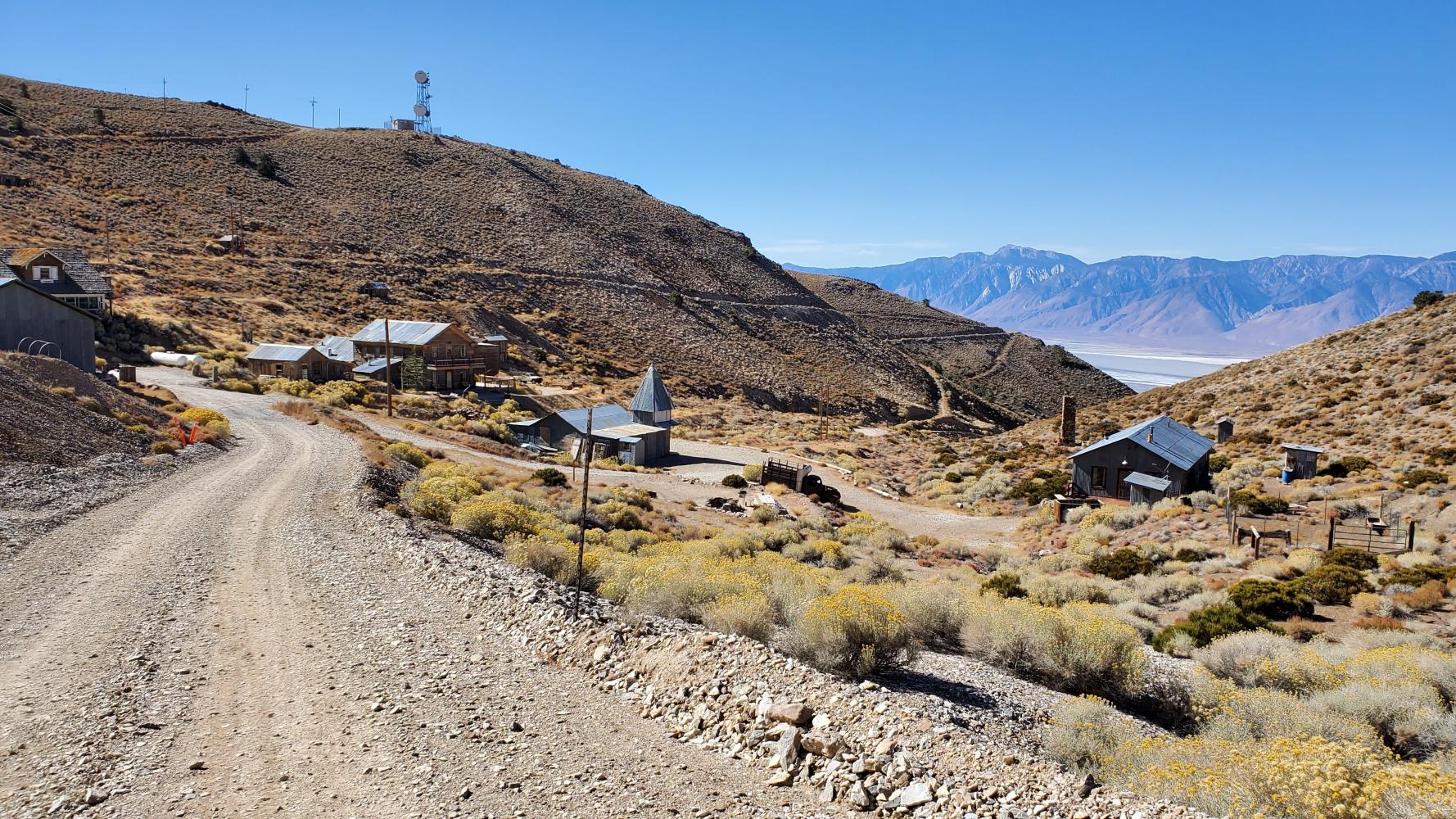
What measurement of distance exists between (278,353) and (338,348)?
3.48 metres

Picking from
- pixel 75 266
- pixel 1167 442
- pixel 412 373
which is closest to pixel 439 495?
pixel 1167 442

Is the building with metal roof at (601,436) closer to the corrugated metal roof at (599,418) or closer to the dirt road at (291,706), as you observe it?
the corrugated metal roof at (599,418)

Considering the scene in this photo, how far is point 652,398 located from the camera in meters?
44.1

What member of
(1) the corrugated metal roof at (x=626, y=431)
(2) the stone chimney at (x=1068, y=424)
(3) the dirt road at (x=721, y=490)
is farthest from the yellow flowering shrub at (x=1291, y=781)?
(2) the stone chimney at (x=1068, y=424)

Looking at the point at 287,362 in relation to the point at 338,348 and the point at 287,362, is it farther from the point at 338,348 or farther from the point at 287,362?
the point at 338,348

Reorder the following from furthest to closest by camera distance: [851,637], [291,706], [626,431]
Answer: [626,431]
[851,637]
[291,706]

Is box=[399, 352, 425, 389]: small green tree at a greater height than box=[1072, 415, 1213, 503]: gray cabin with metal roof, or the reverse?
box=[399, 352, 425, 389]: small green tree

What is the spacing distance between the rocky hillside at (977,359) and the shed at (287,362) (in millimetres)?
56123

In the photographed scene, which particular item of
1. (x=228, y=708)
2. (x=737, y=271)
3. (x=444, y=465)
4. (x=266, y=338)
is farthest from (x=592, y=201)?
(x=228, y=708)

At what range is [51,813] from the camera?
607 cm

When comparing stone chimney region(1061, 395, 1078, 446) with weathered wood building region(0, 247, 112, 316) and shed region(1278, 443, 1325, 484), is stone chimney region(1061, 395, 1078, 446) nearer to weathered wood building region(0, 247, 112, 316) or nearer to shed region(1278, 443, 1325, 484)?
shed region(1278, 443, 1325, 484)

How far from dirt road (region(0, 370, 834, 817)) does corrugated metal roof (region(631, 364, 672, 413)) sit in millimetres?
30630

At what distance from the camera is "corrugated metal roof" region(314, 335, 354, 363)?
1948 inches

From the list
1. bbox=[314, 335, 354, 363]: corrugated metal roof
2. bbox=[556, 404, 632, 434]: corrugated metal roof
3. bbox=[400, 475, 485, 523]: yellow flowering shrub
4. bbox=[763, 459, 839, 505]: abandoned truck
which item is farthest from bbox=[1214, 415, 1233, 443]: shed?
bbox=[314, 335, 354, 363]: corrugated metal roof
